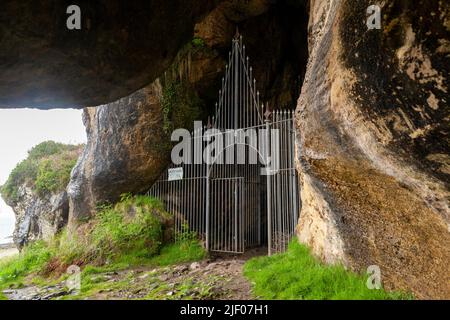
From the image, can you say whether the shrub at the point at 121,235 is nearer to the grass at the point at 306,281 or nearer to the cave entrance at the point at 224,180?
the cave entrance at the point at 224,180

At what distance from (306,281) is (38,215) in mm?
11429

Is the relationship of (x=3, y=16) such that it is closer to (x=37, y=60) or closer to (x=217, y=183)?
(x=37, y=60)

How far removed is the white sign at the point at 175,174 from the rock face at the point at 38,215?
404cm

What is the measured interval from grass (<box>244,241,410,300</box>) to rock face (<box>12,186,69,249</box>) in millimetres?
7656

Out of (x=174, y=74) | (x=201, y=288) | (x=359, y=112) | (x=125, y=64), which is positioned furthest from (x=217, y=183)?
(x=359, y=112)

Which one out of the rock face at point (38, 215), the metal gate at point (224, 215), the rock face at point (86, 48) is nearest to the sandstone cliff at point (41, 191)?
the rock face at point (38, 215)

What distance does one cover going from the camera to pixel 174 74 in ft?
34.3

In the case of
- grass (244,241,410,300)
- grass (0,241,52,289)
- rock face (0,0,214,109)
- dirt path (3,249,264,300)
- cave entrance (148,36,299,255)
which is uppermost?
rock face (0,0,214,109)

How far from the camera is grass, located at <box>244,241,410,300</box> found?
158 inches

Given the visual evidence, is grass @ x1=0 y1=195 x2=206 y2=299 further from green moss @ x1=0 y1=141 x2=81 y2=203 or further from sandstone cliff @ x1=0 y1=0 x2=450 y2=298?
sandstone cliff @ x1=0 y1=0 x2=450 y2=298

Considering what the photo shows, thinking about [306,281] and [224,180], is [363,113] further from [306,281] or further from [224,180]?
[224,180]

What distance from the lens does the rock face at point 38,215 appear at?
36.7ft

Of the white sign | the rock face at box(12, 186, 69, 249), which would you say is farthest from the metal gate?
the rock face at box(12, 186, 69, 249)

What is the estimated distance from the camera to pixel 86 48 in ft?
12.7
